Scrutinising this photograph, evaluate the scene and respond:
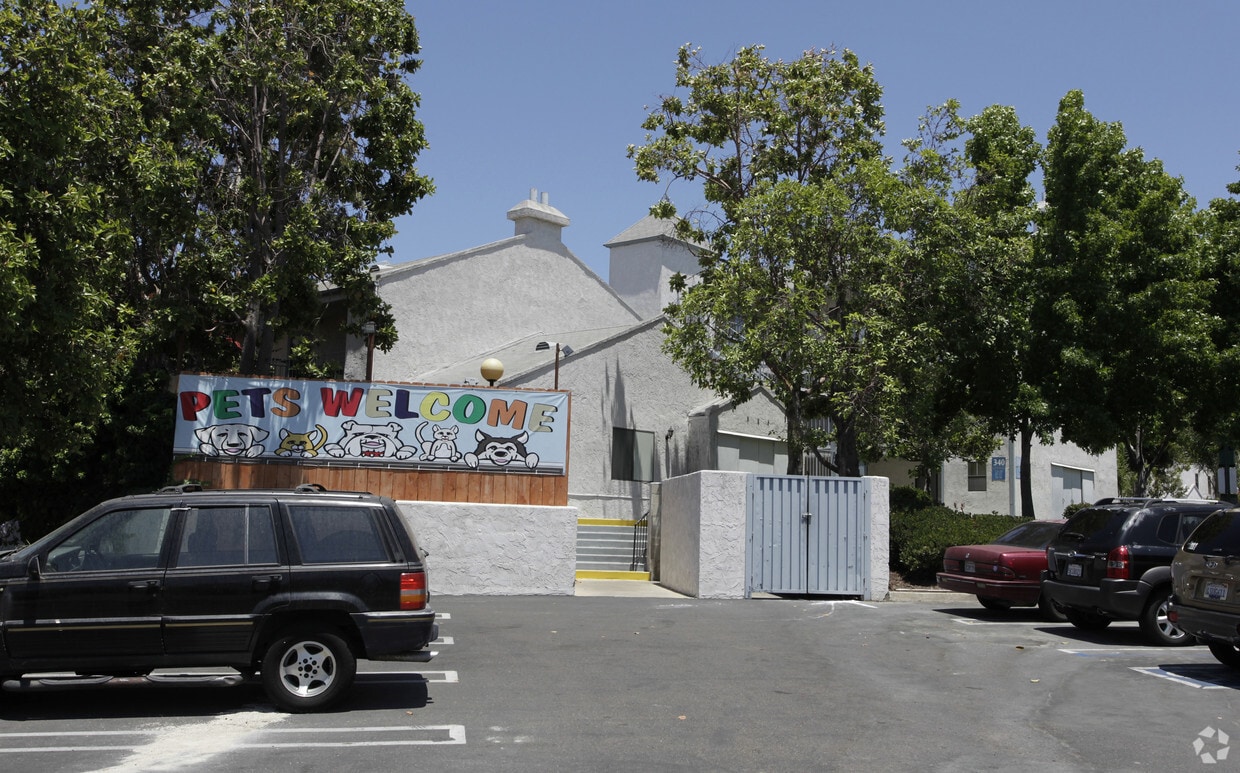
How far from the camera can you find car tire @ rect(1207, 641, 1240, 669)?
1138 centimetres

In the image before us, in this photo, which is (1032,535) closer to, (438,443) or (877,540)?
(877,540)

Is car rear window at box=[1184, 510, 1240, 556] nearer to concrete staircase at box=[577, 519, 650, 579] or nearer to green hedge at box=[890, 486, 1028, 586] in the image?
green hedge at box=[890, 486, 1028, 586]

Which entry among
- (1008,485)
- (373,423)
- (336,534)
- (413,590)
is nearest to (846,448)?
(373,423)

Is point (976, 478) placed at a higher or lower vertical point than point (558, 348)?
lower

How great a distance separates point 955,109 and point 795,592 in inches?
449

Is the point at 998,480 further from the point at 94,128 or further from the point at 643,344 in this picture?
the point at 94,128

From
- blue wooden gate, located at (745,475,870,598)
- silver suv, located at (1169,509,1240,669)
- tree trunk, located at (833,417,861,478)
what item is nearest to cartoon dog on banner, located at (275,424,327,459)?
blue wooden gate, located at (745,475,870,598)

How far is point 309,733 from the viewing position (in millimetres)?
8258

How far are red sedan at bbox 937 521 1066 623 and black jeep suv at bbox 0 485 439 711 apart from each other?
365 inches

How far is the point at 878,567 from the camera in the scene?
704 inches

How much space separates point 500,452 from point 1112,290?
473 inches

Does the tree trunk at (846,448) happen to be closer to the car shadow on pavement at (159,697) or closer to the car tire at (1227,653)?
the car tire at (1227,653)

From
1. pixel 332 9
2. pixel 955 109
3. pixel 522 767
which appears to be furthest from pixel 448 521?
pixel 955 109

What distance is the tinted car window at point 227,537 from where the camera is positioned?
29.8ft
